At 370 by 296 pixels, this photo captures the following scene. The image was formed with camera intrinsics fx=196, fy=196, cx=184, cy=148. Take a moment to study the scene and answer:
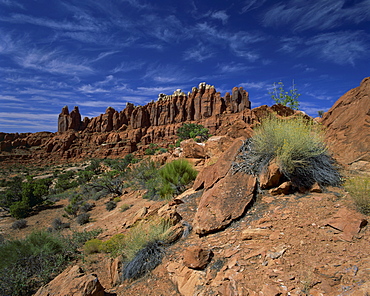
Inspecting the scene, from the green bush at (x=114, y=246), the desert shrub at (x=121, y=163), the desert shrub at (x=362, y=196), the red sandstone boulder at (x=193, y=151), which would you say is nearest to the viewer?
the desert shrub at (x=362, y=196)

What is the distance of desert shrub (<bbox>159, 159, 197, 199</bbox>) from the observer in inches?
316

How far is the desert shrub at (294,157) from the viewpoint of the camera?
431 centimetres

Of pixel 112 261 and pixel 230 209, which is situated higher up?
pixel 230 209

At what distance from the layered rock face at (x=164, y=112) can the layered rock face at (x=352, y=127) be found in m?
80.9

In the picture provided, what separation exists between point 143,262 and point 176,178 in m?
4.24

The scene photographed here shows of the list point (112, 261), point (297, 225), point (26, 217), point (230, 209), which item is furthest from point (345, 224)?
point (26, 217)

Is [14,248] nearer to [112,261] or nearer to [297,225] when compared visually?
[112,261]

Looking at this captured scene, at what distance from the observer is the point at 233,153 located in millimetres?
5504

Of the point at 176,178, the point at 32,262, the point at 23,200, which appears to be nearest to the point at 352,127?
the point at 176,178

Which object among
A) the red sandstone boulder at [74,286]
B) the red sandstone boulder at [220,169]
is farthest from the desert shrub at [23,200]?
the red sandstone boulder at [220,169]

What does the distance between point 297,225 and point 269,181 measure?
4.10 ft

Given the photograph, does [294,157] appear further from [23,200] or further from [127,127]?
[127,127]

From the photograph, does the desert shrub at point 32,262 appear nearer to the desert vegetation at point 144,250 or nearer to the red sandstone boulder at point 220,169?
the desert vegetation at point 144,250

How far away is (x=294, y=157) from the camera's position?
4.49m
